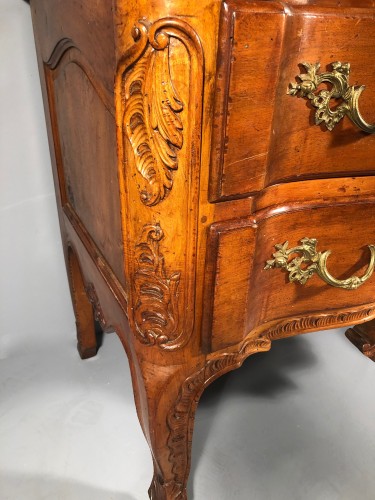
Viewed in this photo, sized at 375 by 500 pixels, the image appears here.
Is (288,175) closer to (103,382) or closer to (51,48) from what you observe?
(51,48)

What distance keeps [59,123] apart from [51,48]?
13cm

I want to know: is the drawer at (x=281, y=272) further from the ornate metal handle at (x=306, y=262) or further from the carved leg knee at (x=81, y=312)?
the carved leg knee at (x=81, y=312)

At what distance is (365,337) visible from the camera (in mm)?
1238

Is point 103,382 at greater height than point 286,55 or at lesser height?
lesser

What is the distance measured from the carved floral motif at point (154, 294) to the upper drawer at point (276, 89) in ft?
0.30

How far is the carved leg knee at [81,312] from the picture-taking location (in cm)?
107

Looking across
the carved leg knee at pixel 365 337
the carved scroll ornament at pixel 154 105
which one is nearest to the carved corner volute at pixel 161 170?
the carved scroll ornament at pixel 154 105

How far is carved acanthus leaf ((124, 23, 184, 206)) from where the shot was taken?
43 centimetres

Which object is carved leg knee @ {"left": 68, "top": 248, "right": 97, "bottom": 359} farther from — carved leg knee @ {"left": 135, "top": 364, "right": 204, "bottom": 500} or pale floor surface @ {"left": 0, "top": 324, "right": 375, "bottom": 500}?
carved leg knee @ {"left": 135, "top": 364, "right": 204, "bottom": 500}

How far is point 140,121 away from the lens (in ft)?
1.51

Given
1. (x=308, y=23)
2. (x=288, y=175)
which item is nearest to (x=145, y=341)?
(x=288, y=175)

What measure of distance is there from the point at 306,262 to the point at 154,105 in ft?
1.02

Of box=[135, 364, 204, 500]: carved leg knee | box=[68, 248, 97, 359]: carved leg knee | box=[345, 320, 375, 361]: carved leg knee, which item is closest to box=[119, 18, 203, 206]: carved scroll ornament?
box=[135, 364, 204, 500]: carved leg knee

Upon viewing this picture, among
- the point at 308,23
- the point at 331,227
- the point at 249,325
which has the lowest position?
the point at 249,325
